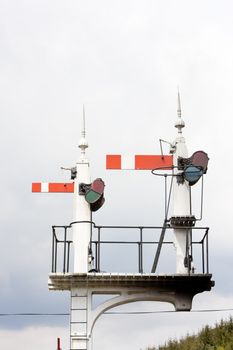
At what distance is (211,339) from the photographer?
23.7 m

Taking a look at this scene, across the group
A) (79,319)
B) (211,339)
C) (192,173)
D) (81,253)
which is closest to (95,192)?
(81,253)

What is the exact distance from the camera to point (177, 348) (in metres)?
24.5

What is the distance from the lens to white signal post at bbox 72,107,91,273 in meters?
23.1

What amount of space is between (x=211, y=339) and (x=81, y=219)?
446 centimetres

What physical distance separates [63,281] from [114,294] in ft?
4.44

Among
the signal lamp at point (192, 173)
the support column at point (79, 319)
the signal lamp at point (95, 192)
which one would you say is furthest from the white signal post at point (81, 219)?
the signal lamp at point (192, 173)

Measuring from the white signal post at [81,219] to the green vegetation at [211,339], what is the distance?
343 centimetres

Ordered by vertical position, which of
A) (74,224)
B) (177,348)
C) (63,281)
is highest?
(74,224)

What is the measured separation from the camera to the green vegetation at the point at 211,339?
75.4 feet

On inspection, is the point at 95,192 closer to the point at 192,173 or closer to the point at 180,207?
the point at 180,207

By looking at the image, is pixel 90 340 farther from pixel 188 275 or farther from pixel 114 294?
pixel 188 275

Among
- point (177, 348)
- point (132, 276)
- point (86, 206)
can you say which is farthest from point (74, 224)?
point (177, 348)

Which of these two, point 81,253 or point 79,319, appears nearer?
point 79,319

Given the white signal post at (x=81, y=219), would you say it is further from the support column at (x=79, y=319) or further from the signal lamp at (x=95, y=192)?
the support column at (x=79, y=319)
